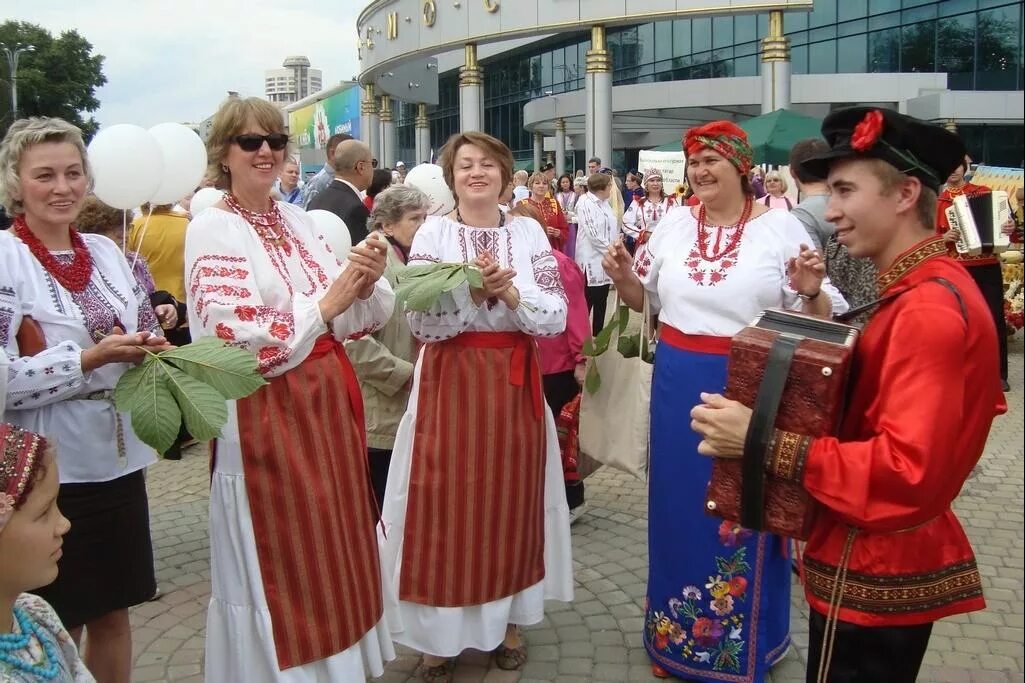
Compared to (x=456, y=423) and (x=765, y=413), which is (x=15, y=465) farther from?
(x=456, y=423)

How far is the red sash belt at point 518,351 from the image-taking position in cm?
347

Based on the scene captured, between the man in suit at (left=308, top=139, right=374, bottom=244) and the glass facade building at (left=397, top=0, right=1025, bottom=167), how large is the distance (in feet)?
57.4

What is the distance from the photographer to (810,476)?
1920mm

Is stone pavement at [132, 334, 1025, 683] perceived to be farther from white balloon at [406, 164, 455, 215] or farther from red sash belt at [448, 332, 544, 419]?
white balloon at [406, 164, 455, 215]

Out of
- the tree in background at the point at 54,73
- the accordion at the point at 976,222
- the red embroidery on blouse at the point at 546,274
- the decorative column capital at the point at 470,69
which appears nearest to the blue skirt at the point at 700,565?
the red embroidery on blouse at the point at 546,274

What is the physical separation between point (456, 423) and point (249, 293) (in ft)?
3.46

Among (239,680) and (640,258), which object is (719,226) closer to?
(640,258)

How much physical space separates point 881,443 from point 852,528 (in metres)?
0.29

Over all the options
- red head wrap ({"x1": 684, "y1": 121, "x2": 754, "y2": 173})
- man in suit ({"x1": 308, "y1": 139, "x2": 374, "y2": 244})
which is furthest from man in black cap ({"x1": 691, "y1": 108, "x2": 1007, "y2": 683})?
man in suit ({"x1": 308, "y1": 139, "x2": 374, "y2": 244})

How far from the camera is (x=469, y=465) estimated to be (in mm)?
3490

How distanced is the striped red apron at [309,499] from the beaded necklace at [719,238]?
4.70 feet

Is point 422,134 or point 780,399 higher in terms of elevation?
point 422,134

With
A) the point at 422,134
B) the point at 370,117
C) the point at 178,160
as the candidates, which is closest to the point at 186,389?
the point at 178,160

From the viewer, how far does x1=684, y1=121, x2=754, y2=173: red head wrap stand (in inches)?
134
